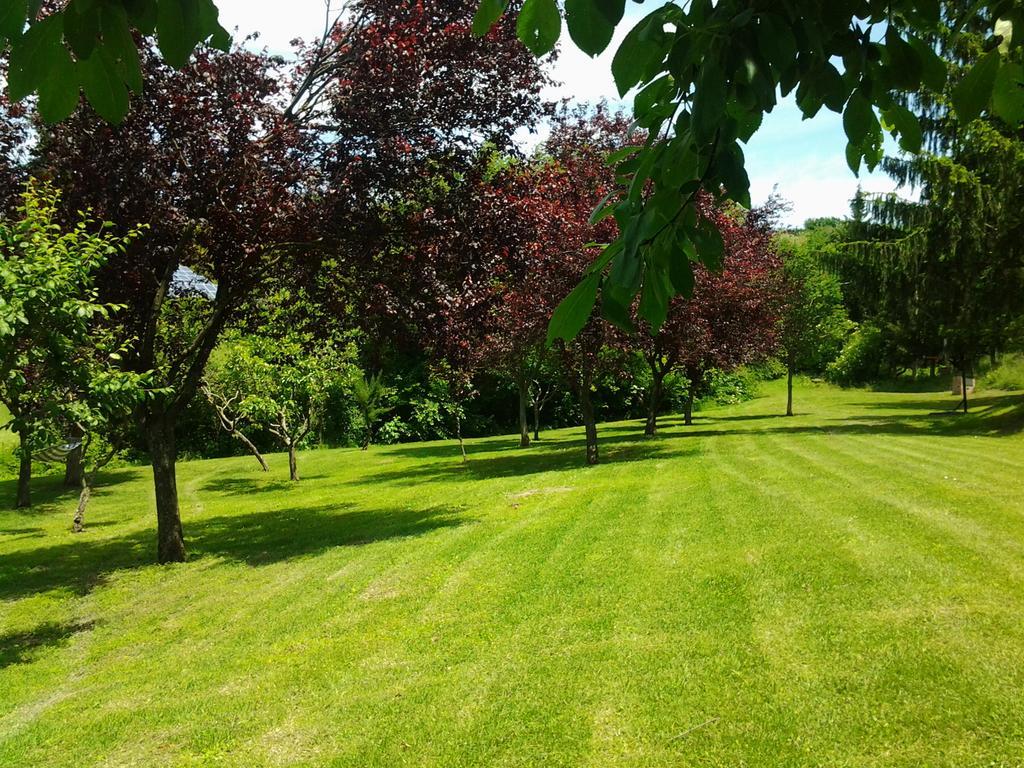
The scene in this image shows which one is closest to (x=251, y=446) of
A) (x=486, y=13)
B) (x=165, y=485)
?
(x=165, y=485)

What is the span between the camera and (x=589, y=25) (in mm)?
1417

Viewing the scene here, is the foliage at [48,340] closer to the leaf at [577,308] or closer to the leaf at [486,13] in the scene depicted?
the leaf at [486,13]

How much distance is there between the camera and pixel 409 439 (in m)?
28.3

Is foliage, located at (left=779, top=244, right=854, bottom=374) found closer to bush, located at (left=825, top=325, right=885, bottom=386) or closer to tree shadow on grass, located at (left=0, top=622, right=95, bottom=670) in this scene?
bush, located at (left=825, top=325, right=885, bottom=386)

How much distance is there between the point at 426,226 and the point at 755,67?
7425 mm

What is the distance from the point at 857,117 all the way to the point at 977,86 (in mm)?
275

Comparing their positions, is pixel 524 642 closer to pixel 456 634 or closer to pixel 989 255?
pixel 456 634

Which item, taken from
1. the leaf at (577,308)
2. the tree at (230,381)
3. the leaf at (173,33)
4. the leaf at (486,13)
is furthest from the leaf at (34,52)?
the tree at (230,381)

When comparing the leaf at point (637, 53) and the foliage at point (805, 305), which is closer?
the leaf at point (637, 53)

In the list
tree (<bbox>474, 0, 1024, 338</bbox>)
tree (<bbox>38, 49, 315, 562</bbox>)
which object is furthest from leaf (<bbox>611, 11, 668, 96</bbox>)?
tree (<bbox>38, 49, 315, 562</bbox>)

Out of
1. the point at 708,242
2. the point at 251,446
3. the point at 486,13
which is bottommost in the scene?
the point at 251,446

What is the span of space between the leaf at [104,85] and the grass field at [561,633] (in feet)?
9.79

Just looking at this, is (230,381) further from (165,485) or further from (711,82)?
(711,82)

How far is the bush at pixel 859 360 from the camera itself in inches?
1414
